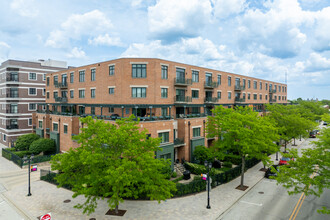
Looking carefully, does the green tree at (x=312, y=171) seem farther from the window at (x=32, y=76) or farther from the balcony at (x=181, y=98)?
the window at (x=32, y=76)

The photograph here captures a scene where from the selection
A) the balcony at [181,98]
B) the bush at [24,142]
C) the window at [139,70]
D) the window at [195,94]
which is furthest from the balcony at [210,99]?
the bush at [24,142]

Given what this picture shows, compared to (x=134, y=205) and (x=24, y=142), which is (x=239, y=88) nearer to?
(x=134, y=205)

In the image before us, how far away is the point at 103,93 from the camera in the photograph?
32.8m

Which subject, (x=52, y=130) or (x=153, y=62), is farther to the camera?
(x=52, y=130)

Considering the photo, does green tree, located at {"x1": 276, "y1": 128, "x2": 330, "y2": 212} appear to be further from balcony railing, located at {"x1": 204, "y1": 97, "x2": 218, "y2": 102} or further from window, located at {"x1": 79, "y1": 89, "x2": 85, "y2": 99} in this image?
window, located at {"x1": 79, "y1": 89, "x2": 85, "y2": 99}

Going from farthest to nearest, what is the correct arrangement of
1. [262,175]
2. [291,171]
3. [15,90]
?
[15,90], [262,175], [291,171]

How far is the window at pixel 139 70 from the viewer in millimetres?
29859

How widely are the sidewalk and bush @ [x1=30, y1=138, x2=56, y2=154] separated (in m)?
13.3

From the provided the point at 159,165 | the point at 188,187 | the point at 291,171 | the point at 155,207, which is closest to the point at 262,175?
the point at 188,187

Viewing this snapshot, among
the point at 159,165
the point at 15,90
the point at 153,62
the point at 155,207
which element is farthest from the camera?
the point at 15,90

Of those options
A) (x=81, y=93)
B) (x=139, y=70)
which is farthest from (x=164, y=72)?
(x=81, y=93)

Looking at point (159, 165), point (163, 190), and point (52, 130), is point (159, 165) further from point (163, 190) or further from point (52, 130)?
point (52, 130)

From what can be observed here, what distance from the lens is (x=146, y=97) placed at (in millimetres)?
29953

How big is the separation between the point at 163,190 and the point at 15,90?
47967 mm
